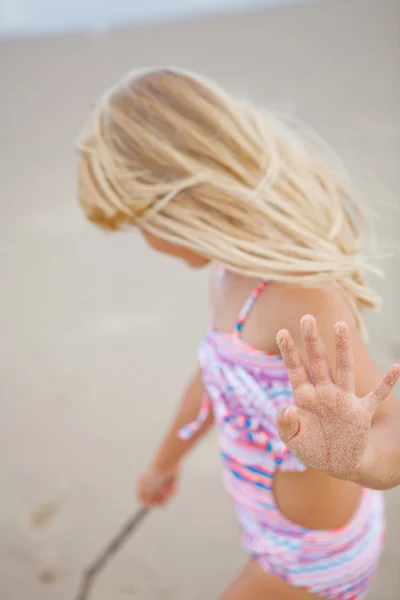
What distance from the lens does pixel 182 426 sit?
4.19 feet

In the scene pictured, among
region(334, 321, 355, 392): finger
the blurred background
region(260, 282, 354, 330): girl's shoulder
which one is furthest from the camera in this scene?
the blurred background

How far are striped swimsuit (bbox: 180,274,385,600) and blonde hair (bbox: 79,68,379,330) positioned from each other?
0.08 meters

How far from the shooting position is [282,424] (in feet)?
2.26

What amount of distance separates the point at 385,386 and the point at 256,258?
11.0 inches

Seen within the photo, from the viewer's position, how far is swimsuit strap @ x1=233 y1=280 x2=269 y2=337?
3.02 feet

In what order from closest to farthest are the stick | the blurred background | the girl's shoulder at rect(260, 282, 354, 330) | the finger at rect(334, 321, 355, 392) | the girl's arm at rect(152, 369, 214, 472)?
the finger at rect(334, 321, 355, 392)
the girl's shoulder at rect(260, 282, 354, 330)
the girl's arm at rect(152, 369, 214, 472)
the stick
the blurred background

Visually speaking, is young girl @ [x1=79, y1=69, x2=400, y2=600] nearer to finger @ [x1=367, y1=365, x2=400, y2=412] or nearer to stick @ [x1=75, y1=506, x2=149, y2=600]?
finger @ [x1=367, y1=365, x2=400, y2=412]

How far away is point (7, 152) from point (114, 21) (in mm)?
2184

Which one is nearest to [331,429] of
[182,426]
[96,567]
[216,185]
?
[216,185]

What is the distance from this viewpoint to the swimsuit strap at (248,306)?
920mm

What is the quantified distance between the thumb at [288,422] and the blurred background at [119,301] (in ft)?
1.53

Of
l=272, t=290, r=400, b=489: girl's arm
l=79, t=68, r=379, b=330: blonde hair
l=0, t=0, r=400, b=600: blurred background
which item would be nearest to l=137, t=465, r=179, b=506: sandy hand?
l=0, t=0, r=400, b=600: blurred background

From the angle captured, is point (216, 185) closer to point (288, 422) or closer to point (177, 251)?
point (177, 251)

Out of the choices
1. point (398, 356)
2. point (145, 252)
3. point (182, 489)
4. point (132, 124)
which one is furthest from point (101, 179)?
point (145, 252)
